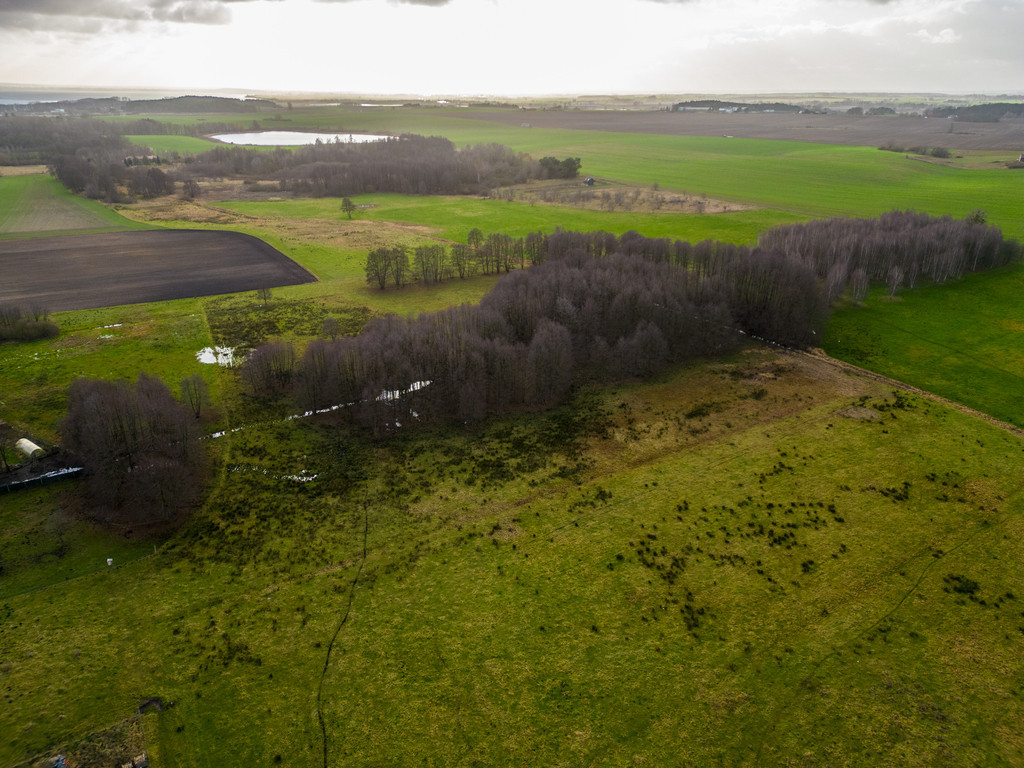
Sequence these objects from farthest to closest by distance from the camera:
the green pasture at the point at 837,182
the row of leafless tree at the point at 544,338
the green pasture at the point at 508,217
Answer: the green pasture at the point at 837,182 → the green pasture at the point at 508,217 → the row of leafless tree at the point at 544,338

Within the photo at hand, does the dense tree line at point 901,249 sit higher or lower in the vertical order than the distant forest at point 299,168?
lower

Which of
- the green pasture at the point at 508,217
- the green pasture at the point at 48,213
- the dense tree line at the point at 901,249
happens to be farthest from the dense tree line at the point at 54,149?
the dense tree line at the point at 901,249

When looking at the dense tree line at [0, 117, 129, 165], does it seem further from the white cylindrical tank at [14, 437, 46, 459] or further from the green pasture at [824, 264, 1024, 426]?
A: the green pasture at [824, 264, 1024, 426]

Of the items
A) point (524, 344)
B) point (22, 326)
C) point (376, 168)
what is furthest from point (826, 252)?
point (376, 168)

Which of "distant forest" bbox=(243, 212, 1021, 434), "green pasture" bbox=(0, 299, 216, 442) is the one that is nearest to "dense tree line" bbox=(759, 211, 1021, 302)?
"distant forest" bbox=(243, 212, 1021, 434)

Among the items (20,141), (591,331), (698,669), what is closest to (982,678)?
(698,669)

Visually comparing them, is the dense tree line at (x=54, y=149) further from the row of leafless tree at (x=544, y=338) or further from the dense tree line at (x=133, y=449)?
the dense tree line at (x=133, y=449)
